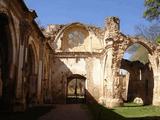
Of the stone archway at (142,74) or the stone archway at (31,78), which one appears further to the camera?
the stone archway at (142,74)

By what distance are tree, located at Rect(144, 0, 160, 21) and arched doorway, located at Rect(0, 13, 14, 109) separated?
569 centimetres

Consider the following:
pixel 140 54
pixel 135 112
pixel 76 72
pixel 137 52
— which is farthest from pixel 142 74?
pixel 137 52

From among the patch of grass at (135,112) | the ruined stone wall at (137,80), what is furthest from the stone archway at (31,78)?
the ruined stone wall at (137,80)

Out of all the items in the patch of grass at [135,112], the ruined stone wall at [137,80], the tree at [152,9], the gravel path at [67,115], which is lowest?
the patch of grass at [135,112]

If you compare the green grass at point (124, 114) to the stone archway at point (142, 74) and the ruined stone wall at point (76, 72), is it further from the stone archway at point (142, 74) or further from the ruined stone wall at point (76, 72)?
the ruined stone wall at point (76, 72)

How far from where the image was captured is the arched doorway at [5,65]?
12523 mm

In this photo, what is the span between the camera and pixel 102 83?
2348cm

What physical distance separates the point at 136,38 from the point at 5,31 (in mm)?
11740

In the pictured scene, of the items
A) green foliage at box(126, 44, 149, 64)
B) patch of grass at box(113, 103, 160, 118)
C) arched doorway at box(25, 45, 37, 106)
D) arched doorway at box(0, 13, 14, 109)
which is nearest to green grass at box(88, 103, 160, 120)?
patch of grass at box(113, 103, 160, 118)

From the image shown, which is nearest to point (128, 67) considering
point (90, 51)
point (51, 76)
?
point (90, 51)

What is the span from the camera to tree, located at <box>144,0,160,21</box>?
12.6 m

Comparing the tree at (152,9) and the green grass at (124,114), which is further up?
the tree at (152,9)

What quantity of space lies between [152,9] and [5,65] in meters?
6.32

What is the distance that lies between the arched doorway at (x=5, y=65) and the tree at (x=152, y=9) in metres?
5.69
